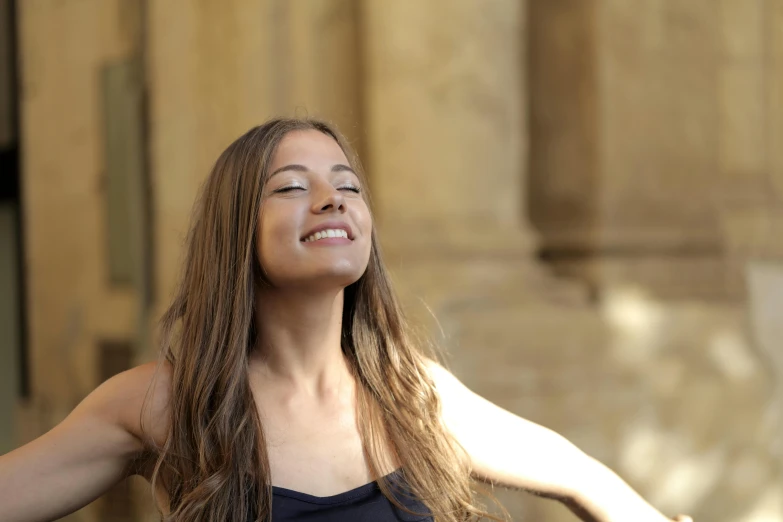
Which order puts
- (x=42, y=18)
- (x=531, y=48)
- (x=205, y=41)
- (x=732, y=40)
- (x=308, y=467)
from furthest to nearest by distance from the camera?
(x=42, y=18) < (x=732, y=40) < (x=205, y=41) < (x=531, y=48) < (x=308, y=467)

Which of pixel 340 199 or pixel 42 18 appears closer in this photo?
pixel 340 199

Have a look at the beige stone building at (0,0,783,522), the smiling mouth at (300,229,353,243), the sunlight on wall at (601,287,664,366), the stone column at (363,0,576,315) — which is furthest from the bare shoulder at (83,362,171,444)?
the sunlight on wall at (601,287,664,366)

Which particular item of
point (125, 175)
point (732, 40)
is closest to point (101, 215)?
point (125, 175)

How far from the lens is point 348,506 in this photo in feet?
5.07

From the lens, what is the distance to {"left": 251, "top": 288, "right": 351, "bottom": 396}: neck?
1.66 meters

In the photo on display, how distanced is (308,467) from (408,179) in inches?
72.9

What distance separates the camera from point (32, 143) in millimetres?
4570

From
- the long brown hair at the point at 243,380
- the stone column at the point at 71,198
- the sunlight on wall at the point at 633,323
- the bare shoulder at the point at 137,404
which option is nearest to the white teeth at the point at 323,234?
the long brown hair at the point at 243,380

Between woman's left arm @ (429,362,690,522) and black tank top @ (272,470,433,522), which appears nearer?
black tank top @ (272,470,433,522)

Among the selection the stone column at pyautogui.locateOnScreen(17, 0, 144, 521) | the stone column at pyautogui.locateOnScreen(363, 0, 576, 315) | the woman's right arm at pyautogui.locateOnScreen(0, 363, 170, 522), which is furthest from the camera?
the stone column at pyautogui.locateOnScreen(17, 0, 144, 521)

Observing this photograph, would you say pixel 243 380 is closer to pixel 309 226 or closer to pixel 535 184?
pixel 309 226

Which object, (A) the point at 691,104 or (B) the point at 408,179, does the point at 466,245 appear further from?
(A) the point at 691,104

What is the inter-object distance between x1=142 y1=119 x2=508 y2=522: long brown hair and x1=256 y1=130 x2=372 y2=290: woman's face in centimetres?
3

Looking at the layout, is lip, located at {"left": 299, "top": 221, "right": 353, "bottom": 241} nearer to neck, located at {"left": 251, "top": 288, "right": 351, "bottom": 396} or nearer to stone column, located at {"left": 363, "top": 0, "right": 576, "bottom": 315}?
neck, located at {"left": 251, "top": 288, "right": 351, "bottom": 396}
